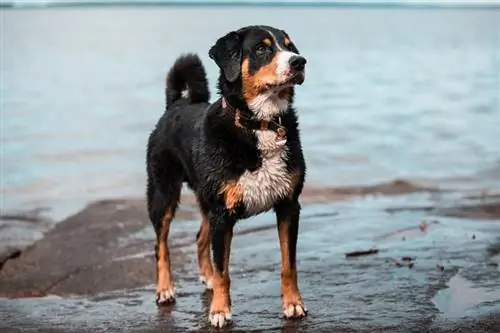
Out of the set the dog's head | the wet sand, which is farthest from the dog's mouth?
the wet sand

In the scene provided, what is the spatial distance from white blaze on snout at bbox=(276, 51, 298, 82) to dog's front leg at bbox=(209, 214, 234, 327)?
3.58 feet

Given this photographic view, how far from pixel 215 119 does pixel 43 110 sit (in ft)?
54.2

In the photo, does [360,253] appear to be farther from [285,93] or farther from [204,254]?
[285,93]

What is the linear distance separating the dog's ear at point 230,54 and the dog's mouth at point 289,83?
0.84 ft

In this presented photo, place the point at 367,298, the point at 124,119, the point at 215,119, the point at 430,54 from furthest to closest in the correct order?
1. the point at 430,54
2. the point at 124,119
3. the point at 367,298
4. the point at 215,119

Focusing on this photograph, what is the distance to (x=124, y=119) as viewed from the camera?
66.0 feet

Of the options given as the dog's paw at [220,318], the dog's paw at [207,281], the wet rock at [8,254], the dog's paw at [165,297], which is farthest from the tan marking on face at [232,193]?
the wet rock at [8,254]

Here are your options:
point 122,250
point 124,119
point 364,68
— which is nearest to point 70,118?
point 124,119

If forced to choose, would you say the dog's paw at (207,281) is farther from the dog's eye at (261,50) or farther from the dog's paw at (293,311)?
the dog's eye at (261,50)

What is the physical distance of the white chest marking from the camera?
18.8ft

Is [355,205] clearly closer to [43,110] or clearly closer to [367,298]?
[367,298]

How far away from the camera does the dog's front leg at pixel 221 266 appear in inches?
231

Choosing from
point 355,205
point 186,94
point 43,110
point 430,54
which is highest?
point 186,94

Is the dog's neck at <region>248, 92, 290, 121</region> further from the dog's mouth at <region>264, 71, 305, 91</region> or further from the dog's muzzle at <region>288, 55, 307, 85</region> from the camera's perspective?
the dog's muzzle at <region>288, 55, 307, 85</region>
